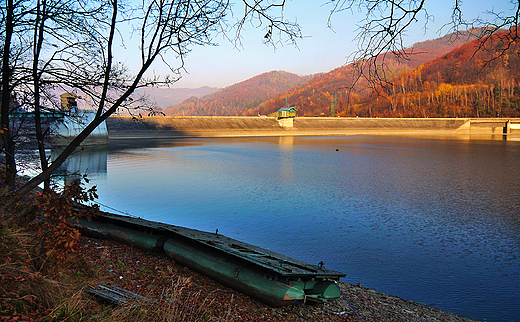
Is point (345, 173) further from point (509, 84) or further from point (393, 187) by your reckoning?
point (509, 84)

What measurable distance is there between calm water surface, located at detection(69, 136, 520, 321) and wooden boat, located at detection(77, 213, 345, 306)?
1.95 metres

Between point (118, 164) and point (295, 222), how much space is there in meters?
18.6

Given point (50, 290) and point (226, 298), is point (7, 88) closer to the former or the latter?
point (50, 290)

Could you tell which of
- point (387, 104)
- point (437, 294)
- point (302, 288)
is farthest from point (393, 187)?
point (387, 104)

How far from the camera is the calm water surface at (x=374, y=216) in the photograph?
23.4 feet

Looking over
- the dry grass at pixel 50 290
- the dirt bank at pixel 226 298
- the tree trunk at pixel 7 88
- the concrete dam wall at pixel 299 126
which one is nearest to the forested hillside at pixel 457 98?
the concrete dam wall at pixel 299 126

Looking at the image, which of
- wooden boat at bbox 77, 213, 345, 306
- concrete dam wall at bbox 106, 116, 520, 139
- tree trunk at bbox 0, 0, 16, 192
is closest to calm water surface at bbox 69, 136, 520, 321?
wooden boat at bbox 77, 213, 345, 306

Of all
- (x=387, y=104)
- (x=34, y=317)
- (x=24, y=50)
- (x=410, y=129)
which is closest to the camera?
(x=34, y=317)

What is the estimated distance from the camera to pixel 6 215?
4938 millimetres

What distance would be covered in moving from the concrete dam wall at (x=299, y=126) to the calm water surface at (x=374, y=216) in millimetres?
44577

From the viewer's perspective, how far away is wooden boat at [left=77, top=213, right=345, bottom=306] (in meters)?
5.13

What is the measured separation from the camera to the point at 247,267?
18.4 feet

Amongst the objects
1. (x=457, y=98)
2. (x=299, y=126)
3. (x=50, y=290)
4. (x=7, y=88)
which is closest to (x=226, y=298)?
(x=50, y=290)

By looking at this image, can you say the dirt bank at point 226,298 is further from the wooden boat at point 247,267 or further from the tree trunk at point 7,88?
the tree trunk at point 7,88
